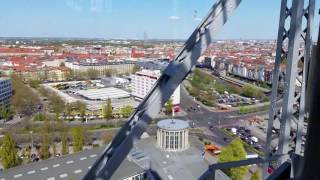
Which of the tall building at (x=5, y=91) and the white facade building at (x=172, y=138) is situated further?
the tall building at (x=5, y=91)

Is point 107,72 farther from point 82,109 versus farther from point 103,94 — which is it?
point 82,109

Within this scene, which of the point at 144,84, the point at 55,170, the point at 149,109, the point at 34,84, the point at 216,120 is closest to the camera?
the point at 149,109

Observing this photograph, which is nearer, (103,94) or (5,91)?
(5,91)

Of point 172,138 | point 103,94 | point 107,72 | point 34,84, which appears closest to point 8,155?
point 172,138

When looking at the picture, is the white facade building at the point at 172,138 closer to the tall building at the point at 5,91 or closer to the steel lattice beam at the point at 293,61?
the steel lattice beam at the point at 293,61

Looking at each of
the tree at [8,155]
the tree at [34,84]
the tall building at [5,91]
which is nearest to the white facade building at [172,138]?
the tree at [8,155]

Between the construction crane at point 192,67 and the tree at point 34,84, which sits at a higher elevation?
the construction crane at point 192,67

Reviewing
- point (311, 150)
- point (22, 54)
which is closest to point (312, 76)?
point (311, 150)

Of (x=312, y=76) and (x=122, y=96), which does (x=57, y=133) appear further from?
(x=312, y=76)
